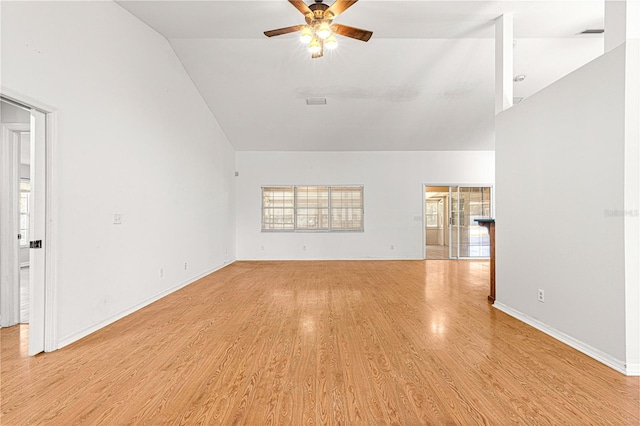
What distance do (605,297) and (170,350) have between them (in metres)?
3.30

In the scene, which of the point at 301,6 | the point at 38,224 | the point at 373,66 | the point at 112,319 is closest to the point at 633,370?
the point at 301,6

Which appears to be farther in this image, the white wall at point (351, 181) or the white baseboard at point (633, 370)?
the white wall at point (351, 181)

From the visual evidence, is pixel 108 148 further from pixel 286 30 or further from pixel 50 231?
pixel 286 30

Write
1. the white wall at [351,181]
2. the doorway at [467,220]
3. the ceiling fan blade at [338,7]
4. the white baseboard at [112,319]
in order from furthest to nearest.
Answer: the doorway at [467,220]
the white wall at [351,181]
the ceiling fan blade at [338,7]
the white baseboard at [112,319]

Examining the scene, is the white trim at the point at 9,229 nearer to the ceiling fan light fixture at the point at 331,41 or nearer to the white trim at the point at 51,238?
the white trim at the point at 51,238

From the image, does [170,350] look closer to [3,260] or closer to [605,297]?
[3,260]

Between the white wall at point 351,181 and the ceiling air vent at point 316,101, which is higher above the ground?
the ceiling air vent at point 316,101

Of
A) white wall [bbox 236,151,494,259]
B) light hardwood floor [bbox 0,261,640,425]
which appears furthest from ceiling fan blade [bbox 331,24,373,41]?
white wall [bbox 236,151,494,259]

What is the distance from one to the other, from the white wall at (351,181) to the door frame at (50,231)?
5247 mm

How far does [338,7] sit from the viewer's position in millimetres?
2898

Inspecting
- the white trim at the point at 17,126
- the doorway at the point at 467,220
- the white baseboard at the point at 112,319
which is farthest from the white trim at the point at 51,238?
the doorway at the point at 467,220

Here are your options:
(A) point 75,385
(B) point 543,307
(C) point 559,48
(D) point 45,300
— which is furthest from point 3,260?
(C) point 559,48

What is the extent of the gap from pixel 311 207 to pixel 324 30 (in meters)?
5.13

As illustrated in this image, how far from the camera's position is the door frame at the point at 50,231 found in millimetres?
2436
